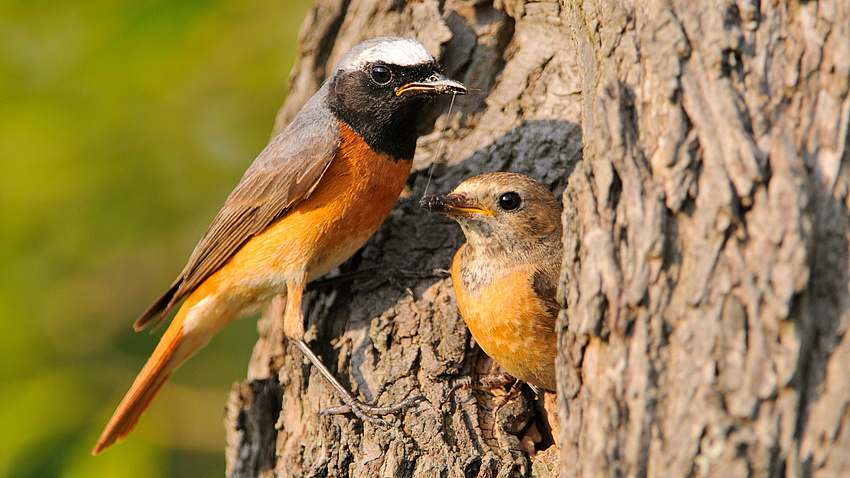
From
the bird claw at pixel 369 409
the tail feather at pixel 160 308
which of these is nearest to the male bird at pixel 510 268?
the bird claw at pixel 369 409

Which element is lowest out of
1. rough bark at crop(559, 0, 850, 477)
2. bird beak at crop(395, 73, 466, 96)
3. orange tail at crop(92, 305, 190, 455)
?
orange tail at crop(92, 305, 190, 455)

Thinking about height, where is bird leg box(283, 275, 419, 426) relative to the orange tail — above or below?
above

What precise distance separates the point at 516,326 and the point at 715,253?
4.79 ft

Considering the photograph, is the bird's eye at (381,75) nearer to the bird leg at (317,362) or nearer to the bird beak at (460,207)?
the bird beak at (460,207)

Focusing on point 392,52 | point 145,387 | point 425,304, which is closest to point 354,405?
point 425,304

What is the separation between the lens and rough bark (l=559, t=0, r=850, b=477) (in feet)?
7.14

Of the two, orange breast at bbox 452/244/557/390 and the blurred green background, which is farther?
the blurred green background

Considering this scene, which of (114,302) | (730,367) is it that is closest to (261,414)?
(114,302)

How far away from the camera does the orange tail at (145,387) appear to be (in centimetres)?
482

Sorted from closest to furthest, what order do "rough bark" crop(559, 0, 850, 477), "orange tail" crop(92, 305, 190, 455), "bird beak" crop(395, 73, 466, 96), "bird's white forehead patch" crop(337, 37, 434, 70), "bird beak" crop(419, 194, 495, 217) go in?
"rough bark" crop(559, 0, 850, 477), "bird beak" crop(419, 194, 495, 217), "bird beak" crop(395, 73, 466, 96), "bird's white forehead patch" crop(337, 37, 434, 70), "orange tail" crop(92, 305, 190, 455)

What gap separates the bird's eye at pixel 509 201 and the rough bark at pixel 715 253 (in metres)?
1.28

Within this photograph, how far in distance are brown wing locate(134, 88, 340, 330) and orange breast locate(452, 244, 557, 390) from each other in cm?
148

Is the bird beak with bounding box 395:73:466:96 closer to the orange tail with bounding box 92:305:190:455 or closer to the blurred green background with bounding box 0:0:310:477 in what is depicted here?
the blurred green background with bounding box 0:0:310:477

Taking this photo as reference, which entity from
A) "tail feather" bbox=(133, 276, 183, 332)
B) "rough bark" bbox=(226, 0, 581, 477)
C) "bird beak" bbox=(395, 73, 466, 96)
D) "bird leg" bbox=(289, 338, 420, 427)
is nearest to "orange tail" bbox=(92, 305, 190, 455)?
"tail feather" bbox=(133, 276, 183, 332)
